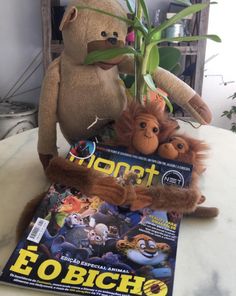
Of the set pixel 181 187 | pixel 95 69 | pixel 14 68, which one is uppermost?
pixel 95 69

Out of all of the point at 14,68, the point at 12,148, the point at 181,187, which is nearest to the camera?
the point at 181,187

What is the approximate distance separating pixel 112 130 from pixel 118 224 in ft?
0.58

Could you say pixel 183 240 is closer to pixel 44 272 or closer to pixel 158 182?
pixel 158 182

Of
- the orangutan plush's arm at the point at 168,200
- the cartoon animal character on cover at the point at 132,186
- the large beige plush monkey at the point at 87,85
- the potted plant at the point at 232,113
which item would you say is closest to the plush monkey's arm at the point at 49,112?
the large beige plush monkey at the point at 87,85

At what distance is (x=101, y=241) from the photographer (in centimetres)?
44

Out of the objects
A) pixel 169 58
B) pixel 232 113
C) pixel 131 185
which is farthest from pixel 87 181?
pixel 232 113

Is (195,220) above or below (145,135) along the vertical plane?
below

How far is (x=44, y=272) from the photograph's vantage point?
1.30 ft

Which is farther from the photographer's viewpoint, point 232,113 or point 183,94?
point 232,113

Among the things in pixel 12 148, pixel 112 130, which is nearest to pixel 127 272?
pixel 112 130

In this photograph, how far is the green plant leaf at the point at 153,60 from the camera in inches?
22.2

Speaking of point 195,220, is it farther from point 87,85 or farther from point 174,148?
point 87,85

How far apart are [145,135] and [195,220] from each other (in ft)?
0.48

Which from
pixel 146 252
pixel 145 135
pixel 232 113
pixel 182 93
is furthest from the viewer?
pixel 232 113
